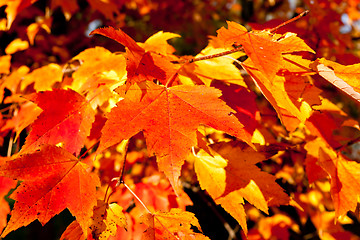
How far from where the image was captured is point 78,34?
2.67 metres

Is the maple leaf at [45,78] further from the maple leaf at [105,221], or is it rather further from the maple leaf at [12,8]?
the maple leaf at [105,221]

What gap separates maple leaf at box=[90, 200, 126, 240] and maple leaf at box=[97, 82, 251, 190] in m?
0.22

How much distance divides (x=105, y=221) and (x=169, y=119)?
314 millimetres

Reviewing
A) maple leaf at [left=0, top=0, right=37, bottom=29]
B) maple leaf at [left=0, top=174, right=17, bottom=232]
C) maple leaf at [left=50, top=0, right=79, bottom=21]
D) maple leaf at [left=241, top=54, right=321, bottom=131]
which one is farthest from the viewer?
maple leaf at [left=50, top=0, right=79, bottom=21]

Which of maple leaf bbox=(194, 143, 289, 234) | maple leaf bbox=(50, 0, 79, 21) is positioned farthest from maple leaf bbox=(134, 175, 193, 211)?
maple leaf bbox=(50, 0, 79, 21)

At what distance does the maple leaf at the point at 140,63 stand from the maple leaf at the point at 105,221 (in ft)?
1.14

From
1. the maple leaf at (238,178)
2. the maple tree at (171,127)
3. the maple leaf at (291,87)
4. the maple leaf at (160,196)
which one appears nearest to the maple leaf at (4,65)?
the maple tree at (171,127)

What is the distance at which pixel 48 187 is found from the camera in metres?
0.72

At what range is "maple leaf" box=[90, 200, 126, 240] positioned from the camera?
72cm

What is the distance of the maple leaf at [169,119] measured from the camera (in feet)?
2.09

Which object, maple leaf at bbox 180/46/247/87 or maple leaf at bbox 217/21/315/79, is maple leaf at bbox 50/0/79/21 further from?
maple leaf at bbox 217/21/315/79

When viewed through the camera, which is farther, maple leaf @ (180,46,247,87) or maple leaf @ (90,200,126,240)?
maple leaf @ (180,46,247,87)

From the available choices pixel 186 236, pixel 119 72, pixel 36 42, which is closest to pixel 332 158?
pixel 186 236

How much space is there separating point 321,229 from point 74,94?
1.47m
